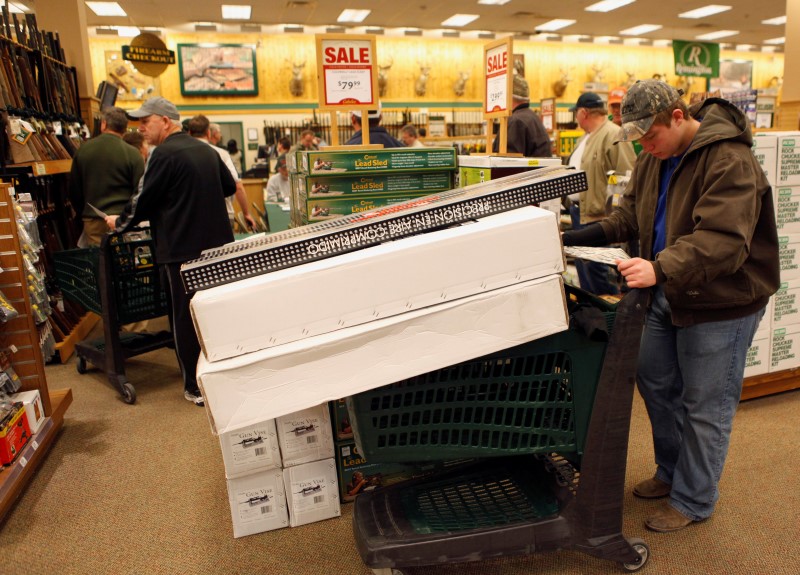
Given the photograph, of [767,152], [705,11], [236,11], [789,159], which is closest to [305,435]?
[767,152]

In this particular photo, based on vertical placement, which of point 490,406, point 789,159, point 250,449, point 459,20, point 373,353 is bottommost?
point 250,449

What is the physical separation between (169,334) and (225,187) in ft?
3.75

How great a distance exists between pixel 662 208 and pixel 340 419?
1.42m

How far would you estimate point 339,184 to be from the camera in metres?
3.16

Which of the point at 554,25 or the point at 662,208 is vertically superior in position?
the point at 554,25

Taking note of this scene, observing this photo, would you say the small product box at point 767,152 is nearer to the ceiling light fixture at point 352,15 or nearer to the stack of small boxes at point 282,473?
the stack of small boxes at point 282,473

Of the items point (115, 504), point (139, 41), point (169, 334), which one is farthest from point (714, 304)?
point (139, 41)

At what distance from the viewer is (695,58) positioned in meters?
7.68

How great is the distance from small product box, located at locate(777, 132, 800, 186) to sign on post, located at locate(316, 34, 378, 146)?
2215 mm

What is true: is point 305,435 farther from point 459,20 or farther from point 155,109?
point 459,20

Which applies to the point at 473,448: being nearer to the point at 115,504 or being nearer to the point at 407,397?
the point at 407,397

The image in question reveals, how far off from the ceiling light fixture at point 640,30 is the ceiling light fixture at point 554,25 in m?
1.60

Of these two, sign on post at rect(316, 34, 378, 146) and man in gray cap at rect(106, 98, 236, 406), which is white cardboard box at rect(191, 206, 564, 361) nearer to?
man in gray cap at rect(106, 98, 236, 406)

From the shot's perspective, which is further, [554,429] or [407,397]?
[407,397]
